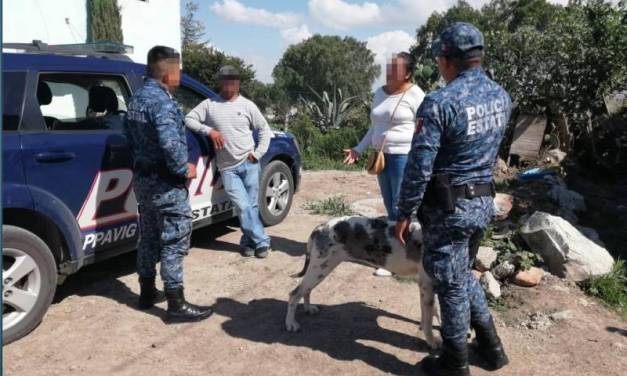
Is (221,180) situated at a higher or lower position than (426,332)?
higher

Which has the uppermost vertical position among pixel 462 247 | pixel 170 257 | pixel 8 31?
pixel 8 31

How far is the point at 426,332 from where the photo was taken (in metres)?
3.62

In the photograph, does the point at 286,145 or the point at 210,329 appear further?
the point at 286,145

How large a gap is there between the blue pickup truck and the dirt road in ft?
1.29

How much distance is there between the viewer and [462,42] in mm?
2863

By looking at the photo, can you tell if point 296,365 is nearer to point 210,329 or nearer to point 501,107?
point 210,329

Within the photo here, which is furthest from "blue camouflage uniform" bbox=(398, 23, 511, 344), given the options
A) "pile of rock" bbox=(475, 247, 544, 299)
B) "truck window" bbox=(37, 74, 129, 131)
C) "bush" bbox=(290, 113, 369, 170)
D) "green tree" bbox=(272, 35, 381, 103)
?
"green tree" bbox=(272, 35, 381, 103)

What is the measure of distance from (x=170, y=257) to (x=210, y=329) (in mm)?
604

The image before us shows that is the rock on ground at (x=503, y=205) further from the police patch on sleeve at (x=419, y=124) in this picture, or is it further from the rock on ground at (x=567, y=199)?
the police patch on sleeve at (x=419, y=124)

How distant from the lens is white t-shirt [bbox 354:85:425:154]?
4434 mm

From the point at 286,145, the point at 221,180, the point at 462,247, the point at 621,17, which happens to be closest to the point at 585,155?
the point at 621,17

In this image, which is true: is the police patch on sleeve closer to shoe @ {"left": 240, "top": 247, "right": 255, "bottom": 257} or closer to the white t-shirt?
the white t-shirt

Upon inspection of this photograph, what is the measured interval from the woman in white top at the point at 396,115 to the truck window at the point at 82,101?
201cm

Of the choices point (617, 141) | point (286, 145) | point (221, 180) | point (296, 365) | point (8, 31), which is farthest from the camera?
point (8, 31)
